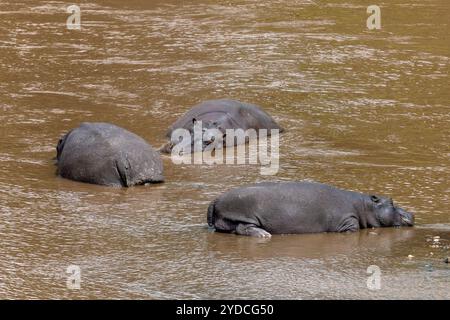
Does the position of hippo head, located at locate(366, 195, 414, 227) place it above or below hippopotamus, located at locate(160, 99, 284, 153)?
below

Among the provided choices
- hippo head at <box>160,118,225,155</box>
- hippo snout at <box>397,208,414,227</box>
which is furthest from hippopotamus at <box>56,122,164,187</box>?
hippo snout at <box>397,208,414,227</box>

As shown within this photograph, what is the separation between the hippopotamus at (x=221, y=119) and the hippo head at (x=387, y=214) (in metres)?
3.13

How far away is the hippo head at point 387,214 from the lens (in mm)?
8883

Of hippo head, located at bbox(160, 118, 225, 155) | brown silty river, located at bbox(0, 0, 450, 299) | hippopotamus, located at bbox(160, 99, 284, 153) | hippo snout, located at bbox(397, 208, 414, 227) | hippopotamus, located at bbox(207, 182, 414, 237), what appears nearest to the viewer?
brown silty river, located at bbox(0, 0, 450, 299)

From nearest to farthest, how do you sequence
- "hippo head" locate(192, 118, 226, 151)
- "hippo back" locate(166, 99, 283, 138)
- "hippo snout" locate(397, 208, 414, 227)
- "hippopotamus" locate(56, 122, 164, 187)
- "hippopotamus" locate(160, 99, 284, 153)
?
1. "hippo snout" locate(397, 208, 414, 227)
2. "hippopotamus" locate(56, 122, 164, 187)
3. "hippo head" locate(192, 118, 226, 151)
4. "hippopotamus" locate(160, 99, 284, 153)
5. "hippo back" locate(166, 99, 283, 138)

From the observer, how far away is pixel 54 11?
19594mm

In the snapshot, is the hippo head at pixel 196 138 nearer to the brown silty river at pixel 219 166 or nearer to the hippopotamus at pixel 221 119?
the hippopotamus at pixel 221 119

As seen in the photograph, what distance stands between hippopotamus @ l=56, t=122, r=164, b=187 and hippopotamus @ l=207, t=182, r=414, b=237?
1549mm

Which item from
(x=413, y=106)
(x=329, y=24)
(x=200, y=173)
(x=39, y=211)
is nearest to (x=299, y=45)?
(x=329, y=24)

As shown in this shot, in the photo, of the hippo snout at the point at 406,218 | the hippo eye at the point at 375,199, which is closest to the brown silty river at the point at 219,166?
the hippo snout at the point at 406,218

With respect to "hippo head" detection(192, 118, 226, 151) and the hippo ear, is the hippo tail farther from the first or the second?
"hippo head" detection(192, 118, 226, 151)

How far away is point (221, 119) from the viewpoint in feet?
40.7

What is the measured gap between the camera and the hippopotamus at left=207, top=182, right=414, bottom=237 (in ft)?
28.6

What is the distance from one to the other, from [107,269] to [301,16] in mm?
12022
